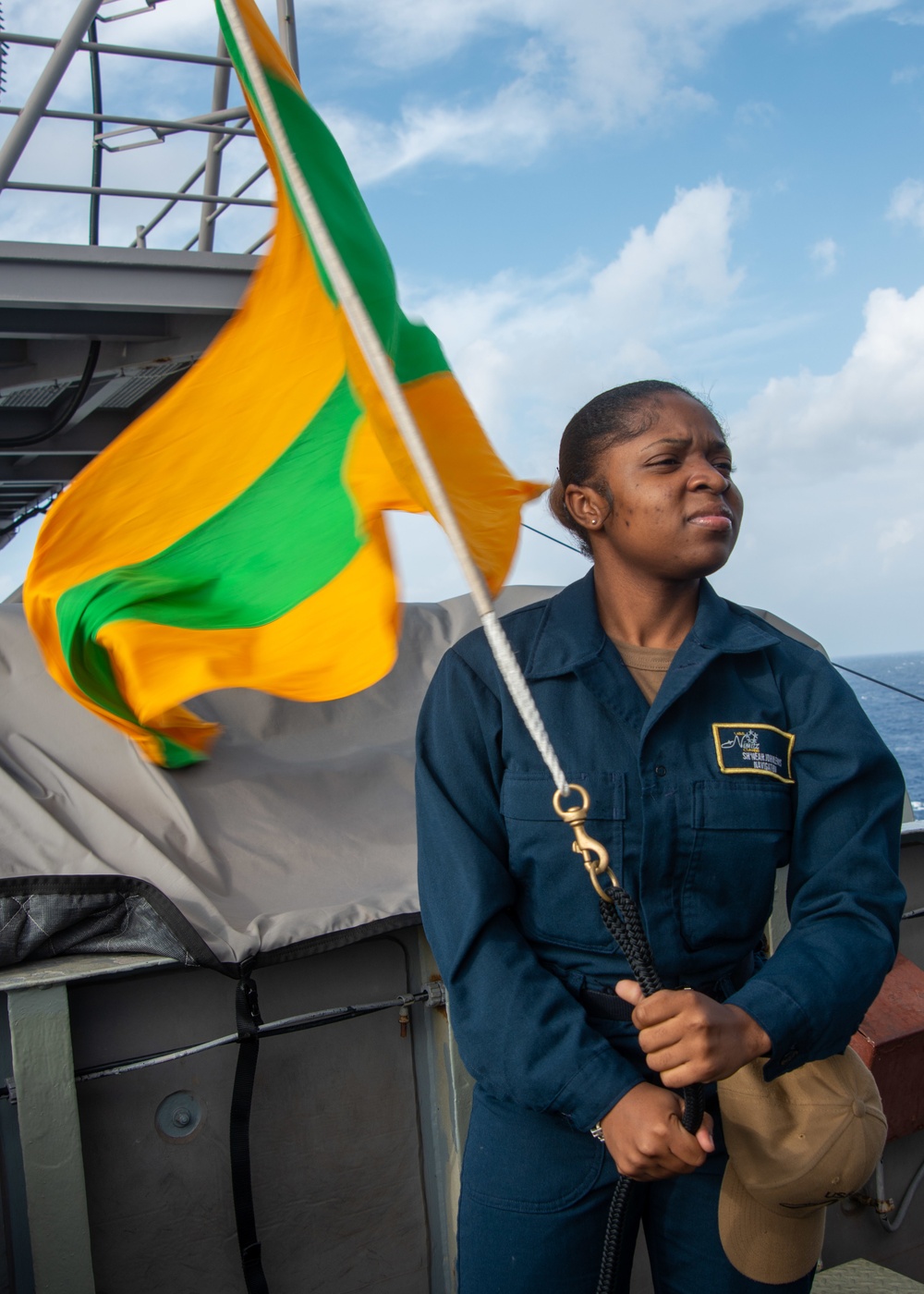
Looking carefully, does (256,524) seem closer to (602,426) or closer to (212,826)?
(212,826)

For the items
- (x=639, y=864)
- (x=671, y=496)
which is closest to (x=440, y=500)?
(x=671, y=496)

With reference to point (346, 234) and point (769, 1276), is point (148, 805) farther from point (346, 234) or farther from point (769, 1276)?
point (769, 1276)

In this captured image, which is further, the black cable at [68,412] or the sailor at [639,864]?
the black cable at [68,412]

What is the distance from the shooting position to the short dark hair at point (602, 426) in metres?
1.91

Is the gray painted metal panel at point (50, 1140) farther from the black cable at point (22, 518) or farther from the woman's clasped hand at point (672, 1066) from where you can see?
the black cable at point (22, 518)

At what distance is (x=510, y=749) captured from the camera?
1798mm

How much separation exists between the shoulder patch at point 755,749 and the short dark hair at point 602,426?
0.46 metres

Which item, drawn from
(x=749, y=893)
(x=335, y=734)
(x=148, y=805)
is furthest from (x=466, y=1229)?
(x=335, y=734)

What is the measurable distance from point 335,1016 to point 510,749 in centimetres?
118

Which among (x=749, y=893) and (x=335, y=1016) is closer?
(x=749, y=893)

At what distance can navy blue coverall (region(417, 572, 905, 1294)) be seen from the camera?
1.68 metres

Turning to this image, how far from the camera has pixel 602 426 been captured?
6.43 ft

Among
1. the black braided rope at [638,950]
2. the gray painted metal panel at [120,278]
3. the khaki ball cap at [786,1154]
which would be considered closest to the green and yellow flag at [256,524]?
the black braided rope at [638,950]

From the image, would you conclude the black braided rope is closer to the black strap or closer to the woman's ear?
the woman's ear
